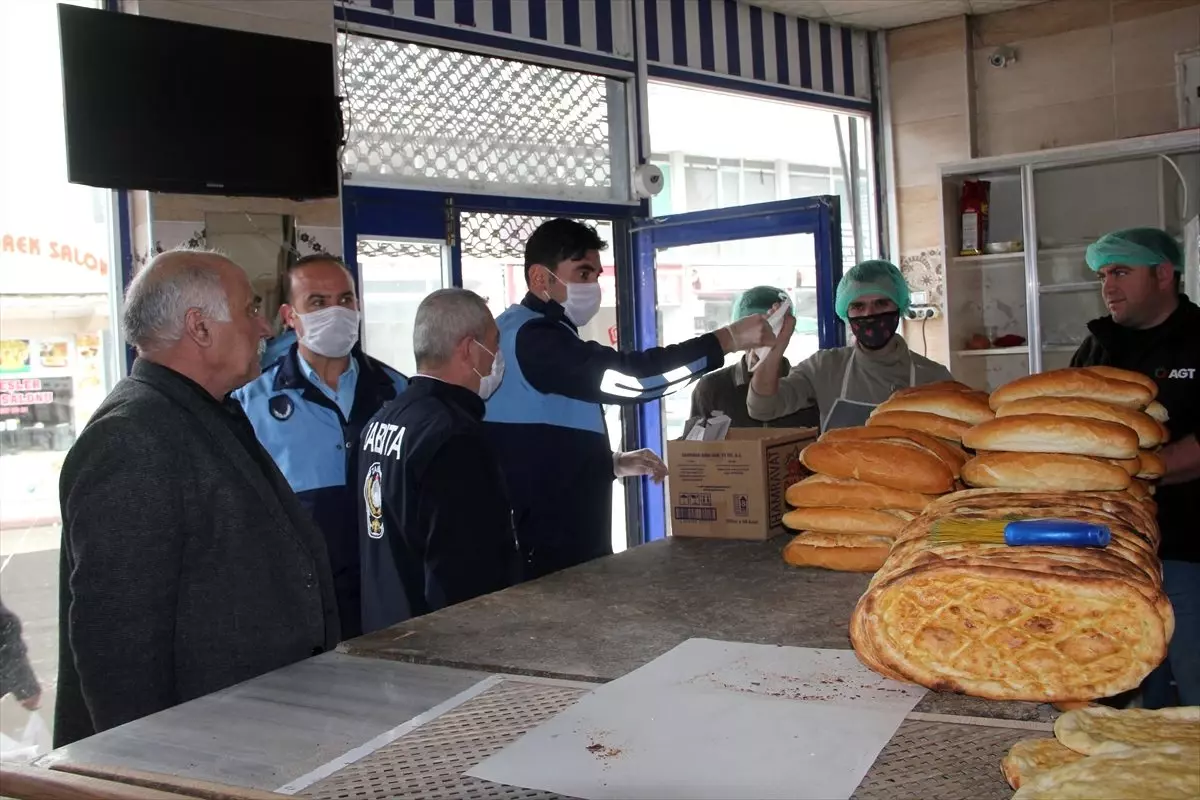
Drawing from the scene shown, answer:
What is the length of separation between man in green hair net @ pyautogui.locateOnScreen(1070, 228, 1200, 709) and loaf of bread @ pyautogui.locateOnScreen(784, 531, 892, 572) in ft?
3.56

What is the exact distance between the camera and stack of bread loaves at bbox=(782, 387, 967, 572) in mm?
2062

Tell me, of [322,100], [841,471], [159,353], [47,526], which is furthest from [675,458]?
[47,526]

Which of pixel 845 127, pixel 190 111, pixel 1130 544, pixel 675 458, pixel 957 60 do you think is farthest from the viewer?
pixel 845 127

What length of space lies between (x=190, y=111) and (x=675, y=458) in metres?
2.24

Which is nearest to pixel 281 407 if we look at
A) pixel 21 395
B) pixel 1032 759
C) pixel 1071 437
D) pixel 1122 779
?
pixel 21 395

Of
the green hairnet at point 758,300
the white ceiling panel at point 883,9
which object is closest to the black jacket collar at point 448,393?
the green hairnet at point 758,300

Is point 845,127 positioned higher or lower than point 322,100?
higher

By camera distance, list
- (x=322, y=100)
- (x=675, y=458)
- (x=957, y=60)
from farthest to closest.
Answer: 1. (x=957, y=60)
2. (x=322, y=100)
3. (x=675, y=458)

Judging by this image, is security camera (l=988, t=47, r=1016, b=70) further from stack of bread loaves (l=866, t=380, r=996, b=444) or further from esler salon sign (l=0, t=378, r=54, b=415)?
esler salon sign (l=0, t=378, r=54, b=415)

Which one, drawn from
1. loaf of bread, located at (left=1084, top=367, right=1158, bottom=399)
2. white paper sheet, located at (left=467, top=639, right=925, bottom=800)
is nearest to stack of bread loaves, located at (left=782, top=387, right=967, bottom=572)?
loaf of bread, located at (left=1084, top=367, right=1158, bottom=399)

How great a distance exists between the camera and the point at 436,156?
15.5 feet

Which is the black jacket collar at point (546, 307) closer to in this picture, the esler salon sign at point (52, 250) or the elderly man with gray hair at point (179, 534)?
the elderly man with gray hair at point (179, 534)

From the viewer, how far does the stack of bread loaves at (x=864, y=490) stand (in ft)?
6.77

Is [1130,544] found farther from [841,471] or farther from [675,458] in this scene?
[675,458]
